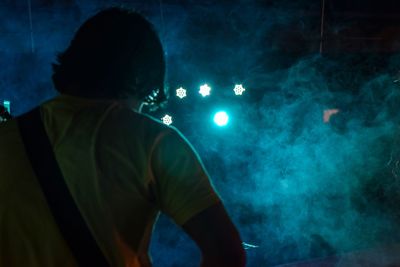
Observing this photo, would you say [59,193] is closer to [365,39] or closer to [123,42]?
[123,42]

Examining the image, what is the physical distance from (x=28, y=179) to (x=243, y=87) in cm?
500

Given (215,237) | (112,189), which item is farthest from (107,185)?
(215,237)

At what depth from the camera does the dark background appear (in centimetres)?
510

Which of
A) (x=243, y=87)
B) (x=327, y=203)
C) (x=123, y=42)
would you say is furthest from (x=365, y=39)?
(x=123, y=42)

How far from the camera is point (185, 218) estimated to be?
39.5 inches

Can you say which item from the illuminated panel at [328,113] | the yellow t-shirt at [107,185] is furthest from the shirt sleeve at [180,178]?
the illuminated panel at [328,113]

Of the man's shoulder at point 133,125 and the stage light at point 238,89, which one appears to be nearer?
the man's shoulder at point 133,125

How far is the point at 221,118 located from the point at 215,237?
496cm

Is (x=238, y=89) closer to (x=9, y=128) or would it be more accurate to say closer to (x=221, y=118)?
(x=221, y=118)

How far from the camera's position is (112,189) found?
101cm

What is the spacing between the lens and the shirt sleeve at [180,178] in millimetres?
1000

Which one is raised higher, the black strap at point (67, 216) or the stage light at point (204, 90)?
the stage light at point (204, 90)

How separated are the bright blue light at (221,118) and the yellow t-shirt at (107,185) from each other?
484cm

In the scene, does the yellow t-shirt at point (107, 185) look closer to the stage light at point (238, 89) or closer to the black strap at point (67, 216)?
the black strap at point (67, 216)
